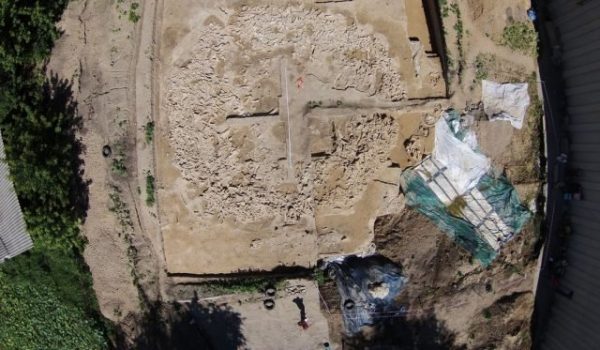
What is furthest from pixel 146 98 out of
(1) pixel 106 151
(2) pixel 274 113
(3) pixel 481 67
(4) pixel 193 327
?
(3) pixel 481 67

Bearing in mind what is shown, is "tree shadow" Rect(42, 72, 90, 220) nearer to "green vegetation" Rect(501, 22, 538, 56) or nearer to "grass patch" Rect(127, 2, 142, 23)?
"grass patch" Rect(127, 2, 142, 23)

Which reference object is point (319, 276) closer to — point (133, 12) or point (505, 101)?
point (505, 101)

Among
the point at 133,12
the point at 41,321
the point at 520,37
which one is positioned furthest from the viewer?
the point at 41,321

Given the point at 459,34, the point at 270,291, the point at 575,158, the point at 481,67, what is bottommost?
the point at 270,291

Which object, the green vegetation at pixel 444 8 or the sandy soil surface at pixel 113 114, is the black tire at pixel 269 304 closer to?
the sandy soil surface at pixel 113 114

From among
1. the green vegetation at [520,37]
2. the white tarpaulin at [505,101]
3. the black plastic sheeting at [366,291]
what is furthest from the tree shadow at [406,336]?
the green vegetation at [520,37]

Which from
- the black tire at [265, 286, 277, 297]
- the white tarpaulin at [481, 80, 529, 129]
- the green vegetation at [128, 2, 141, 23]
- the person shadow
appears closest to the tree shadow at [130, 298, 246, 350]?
the black tire at [265, 286, 277, 297]

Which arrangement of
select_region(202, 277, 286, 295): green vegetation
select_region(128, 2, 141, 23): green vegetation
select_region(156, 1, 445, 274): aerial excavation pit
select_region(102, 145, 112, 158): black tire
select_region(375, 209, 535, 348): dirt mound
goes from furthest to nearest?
select_region(375, 209, 535, 348): dirt mound < select_region(202, 277, 286, 295): green vegetation < select_region(156, 1, 445, 274): aerial excavation pit < select_region(102, 145, 112, 158): black tire < select_region(128, 2, 141, 23): green vegetation
